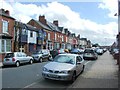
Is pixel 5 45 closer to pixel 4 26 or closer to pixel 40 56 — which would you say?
pixel 4 26

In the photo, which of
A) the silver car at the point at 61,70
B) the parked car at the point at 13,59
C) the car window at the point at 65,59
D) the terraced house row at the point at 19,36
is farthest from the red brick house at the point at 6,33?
the silver car at the point at 61,70

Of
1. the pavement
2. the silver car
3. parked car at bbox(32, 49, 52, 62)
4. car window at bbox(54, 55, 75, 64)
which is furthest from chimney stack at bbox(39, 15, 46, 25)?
the silver car

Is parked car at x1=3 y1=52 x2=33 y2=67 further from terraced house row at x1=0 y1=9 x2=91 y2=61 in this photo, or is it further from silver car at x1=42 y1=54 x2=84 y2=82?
silver car at x1=42 y1=54 x2=84 y2=82

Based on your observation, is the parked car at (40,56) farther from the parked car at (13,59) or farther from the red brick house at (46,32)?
the red brick house at (46,32)

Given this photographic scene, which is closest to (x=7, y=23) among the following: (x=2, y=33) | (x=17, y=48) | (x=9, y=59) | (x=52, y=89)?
(x=2, y=33)

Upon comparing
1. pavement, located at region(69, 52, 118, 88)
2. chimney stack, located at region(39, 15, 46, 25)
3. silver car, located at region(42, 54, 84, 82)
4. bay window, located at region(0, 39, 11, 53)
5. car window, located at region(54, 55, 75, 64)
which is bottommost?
pavement, located at region(69, 52, 118, 88)

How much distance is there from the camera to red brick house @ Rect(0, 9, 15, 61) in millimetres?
29688

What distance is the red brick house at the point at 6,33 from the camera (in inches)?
1169

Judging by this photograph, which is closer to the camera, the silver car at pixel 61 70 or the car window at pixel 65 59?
the silver car at pixel 61 70

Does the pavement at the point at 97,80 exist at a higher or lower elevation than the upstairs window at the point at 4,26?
lower

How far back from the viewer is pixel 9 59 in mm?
21891

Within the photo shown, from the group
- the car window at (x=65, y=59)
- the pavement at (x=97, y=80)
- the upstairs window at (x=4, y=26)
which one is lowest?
the pavement at (x=97, y=80)

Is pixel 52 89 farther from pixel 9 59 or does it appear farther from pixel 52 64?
pixel 9 59

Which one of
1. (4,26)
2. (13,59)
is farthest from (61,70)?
(4,26)
